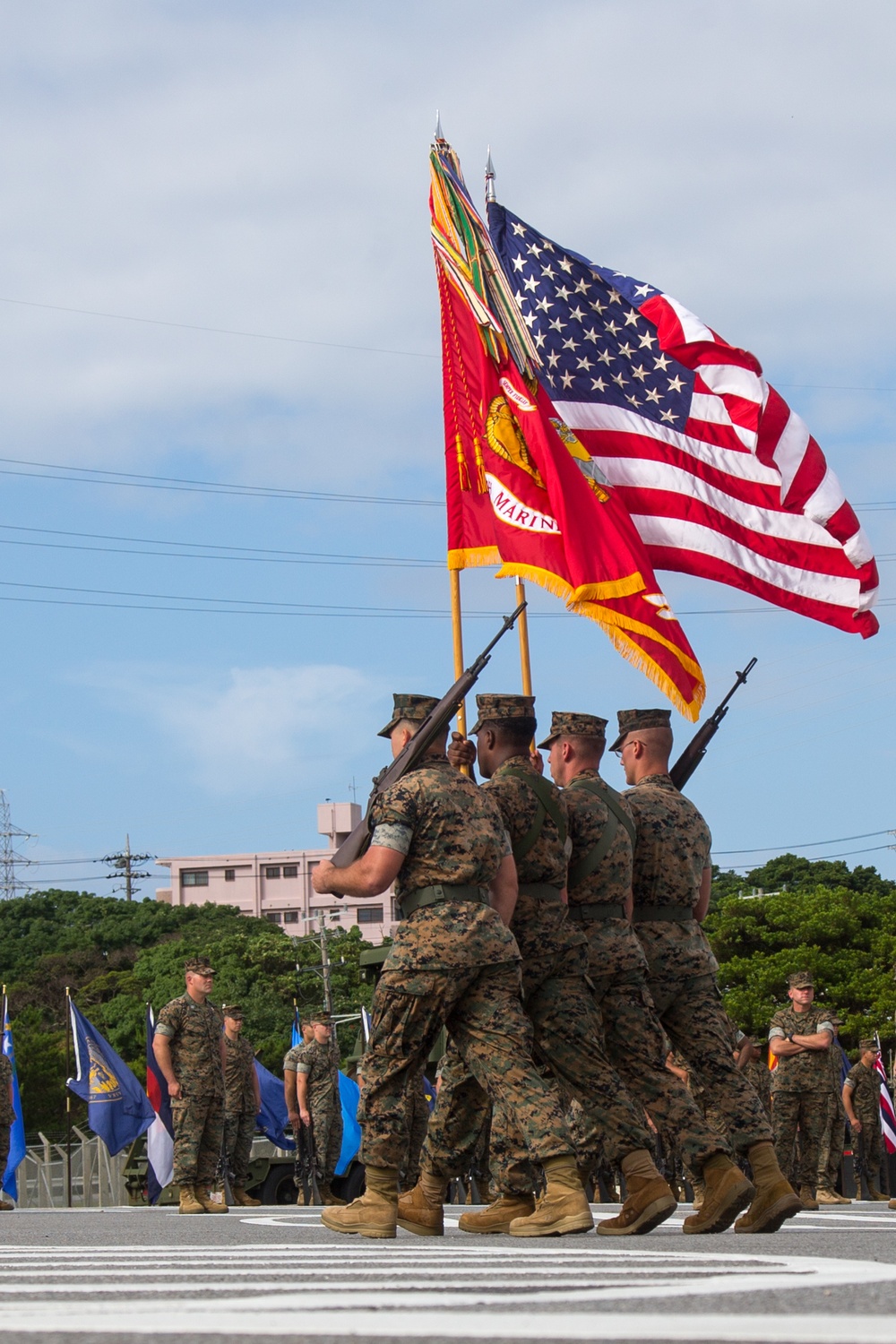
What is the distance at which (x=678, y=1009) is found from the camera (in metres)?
7.53

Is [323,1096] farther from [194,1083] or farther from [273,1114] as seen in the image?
[194,1083]

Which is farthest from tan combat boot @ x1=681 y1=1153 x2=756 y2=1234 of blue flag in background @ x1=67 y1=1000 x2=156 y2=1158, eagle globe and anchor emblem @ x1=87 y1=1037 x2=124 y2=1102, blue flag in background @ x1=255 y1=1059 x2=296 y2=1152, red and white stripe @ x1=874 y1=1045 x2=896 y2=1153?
eagle globe and anchor emblem @ x1=87 y1=1037 x2=124 y2=1102

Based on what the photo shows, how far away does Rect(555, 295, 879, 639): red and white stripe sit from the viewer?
12.6 metres

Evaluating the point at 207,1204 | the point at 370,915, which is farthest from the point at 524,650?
the point at 370,915

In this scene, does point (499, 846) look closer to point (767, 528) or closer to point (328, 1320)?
point (328, 1320)

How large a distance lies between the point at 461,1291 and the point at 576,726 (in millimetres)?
4914

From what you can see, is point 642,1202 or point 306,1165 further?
point 306,1165

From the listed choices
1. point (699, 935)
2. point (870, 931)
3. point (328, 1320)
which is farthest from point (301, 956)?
point (328, 1320)

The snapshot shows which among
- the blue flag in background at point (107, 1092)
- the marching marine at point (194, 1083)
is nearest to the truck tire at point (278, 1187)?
the blue flag in background at point (107, 1092)

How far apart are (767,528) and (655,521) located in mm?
797

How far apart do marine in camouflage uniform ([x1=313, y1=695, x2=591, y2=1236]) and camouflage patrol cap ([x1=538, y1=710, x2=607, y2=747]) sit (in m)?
1.58

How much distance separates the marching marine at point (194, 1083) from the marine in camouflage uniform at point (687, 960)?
5.04 metres

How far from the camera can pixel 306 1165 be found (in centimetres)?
1761

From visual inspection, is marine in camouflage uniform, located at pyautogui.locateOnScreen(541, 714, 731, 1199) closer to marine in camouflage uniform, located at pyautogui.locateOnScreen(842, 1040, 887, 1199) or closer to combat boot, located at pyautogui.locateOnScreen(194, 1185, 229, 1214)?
combat boot, located at pyautogui.locateOnScreen(194, 1185, 229, 1214)
